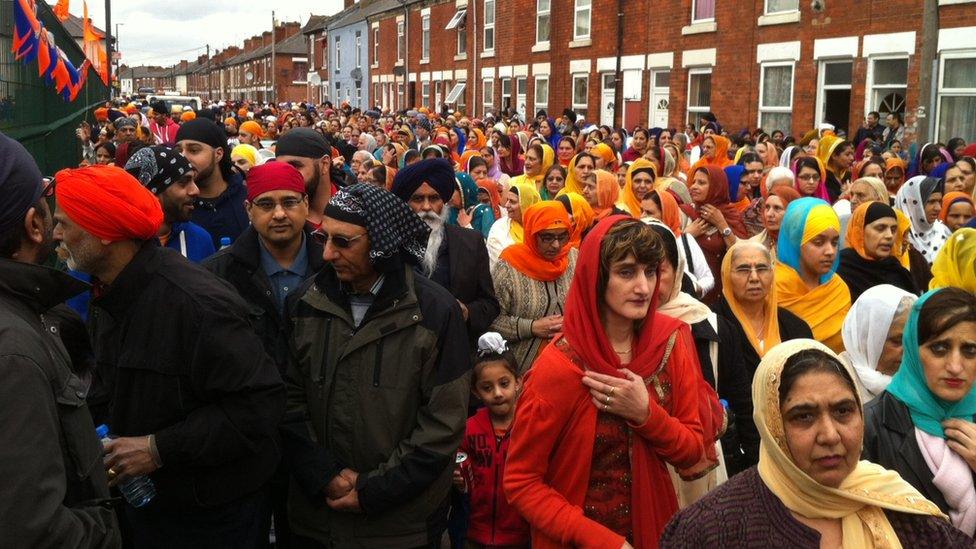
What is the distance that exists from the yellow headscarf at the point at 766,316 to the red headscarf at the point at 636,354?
60.8 inches

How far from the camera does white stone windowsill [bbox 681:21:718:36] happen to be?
845 inches

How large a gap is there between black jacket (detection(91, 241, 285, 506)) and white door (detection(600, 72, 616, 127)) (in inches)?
951

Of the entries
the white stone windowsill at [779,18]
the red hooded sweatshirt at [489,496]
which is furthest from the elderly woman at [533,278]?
the white stone windowsill at [779,18]

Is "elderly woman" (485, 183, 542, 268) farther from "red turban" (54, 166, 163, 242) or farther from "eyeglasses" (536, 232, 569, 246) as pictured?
"red turban" (54, 166, 163, 242)

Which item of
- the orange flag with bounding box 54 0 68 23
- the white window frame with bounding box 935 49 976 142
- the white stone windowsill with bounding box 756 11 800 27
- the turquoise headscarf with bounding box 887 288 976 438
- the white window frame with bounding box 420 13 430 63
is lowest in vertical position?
the turquoise headscarf with bounding box 887 288 976 438

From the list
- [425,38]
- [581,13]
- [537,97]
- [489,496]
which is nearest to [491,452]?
[489,496]

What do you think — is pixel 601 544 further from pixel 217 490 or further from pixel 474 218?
pixel 474 218

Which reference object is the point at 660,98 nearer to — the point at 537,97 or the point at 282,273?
the point at 537,97

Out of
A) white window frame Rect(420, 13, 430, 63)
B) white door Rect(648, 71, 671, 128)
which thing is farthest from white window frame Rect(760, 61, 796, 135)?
white window frame Rect(420, 13, 430, 63)

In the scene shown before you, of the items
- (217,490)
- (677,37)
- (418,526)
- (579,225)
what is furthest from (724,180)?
(677,37)

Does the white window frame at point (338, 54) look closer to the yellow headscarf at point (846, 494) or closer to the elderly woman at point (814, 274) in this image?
the elderly woman at point (814, 274)

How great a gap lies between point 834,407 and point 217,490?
208cm

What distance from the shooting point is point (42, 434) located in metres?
2.10

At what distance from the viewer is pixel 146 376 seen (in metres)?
3.03
